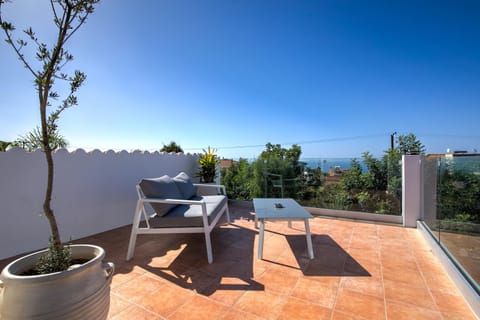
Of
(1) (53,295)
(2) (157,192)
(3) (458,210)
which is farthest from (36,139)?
(3) (458,210)

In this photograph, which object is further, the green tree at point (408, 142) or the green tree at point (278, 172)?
the green tree at point (408, 142)

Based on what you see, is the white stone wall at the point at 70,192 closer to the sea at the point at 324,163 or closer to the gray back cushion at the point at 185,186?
the gray back cushion at the point at 185,186

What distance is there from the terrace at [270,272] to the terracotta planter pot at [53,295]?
618mm

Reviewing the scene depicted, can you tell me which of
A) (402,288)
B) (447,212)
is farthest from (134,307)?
(447,212)

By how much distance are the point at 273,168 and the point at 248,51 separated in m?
2.72

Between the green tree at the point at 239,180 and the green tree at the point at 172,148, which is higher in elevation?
the green tree at the point at 172,148

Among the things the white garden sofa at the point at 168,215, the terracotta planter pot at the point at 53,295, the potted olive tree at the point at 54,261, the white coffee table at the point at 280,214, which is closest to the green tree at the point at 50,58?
the potted olive tree at the point at 54,261

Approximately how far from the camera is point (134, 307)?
1527mm

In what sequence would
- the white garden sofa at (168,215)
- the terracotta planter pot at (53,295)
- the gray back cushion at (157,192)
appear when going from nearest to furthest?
the terracotta planter pot at (53,295)
the white garden sofa at (168,215)
the gray back cushion at (157,192)

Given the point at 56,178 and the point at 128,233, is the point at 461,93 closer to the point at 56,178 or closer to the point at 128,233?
the point at 128,233

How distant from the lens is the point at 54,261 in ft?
3.53

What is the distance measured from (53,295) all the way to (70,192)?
2615 millimetres

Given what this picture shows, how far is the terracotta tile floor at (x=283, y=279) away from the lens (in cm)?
150

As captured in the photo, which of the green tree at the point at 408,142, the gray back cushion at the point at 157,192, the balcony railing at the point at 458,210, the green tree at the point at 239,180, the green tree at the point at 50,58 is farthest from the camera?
the green tree at the point at 408,142
